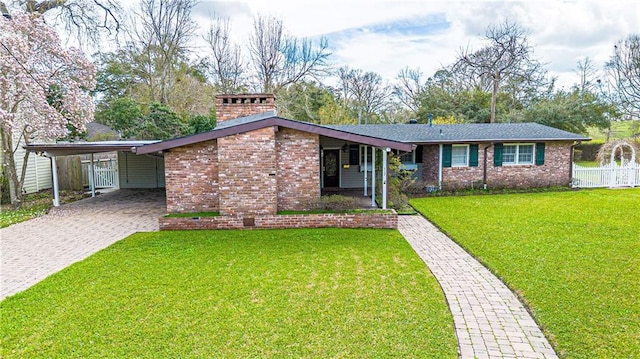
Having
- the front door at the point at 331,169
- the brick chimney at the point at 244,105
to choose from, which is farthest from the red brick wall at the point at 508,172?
the brick chimney at the point at 244,105

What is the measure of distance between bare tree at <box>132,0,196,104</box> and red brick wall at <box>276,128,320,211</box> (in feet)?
60.4

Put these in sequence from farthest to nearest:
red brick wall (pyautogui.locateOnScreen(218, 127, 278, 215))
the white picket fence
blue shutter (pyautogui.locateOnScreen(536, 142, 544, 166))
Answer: the white picket fence
blue shutter (pyautogui.locateOnScreen(536, 142, 544, 166))
red brick wall (pyautogui.locateOnScreen(218, 127, 278, 215))

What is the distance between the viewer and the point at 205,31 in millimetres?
26391

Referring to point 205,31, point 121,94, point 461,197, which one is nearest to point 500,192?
point 461,197

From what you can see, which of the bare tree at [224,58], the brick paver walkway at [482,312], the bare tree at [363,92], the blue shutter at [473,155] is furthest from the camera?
the bare tree at [363,92]

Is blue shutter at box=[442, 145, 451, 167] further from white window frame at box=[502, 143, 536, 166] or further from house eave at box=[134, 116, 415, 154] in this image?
house eave at box=[134, 116, 415, 154]

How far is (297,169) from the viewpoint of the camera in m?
9.75

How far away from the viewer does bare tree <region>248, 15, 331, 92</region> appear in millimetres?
25672

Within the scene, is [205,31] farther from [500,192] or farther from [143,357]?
[143,357]

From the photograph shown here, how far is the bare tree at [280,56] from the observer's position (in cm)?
2567

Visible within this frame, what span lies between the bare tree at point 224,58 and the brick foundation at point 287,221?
20.0 metres

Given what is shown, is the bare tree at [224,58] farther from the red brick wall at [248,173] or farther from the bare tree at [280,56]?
the red brick wall at [248,173]

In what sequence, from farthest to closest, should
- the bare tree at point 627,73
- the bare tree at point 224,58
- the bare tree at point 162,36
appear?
the bare tree at point 627,73
the bare tree at point 224,58
the bare tree at point 162,36

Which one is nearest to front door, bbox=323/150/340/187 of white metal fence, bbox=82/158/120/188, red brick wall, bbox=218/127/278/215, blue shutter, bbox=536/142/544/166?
red brick wall, bbox=218/127/278/215
